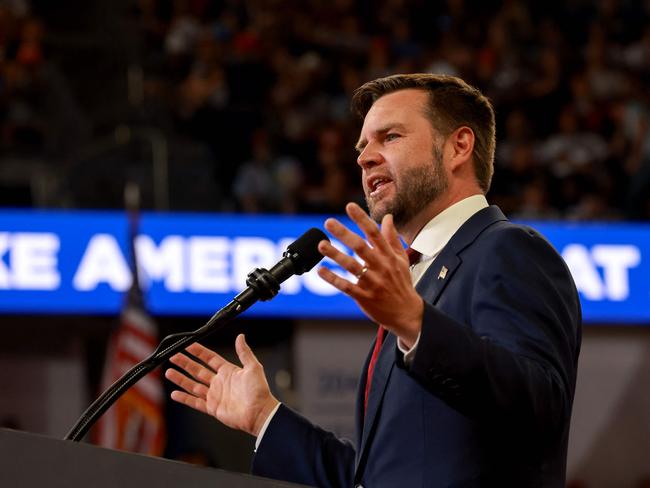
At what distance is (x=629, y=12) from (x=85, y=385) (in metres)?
6.10

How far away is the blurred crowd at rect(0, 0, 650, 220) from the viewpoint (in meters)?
8.62

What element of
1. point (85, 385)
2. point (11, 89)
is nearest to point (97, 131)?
point (11, 89)

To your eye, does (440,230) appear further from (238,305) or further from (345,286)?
(345,286)

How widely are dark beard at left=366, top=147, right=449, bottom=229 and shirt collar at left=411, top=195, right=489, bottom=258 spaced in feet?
0.13

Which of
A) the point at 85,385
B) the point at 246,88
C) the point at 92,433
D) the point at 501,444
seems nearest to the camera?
Answer: the point at 501,444

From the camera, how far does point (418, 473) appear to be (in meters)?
2.00

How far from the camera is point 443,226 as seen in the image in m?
2.26

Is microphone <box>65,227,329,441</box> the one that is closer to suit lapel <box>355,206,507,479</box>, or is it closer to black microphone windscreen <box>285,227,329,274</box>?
black microphone windscreen <box>285,227,329,274</box>

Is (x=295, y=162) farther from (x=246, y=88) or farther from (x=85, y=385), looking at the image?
(x=85, y=385)

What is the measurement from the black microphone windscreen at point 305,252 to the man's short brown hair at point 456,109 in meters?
0.38

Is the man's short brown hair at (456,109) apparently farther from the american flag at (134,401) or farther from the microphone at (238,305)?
the american flag at (134,401)

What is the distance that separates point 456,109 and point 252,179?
625 cm

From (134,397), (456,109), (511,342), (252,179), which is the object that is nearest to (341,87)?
(252,179)

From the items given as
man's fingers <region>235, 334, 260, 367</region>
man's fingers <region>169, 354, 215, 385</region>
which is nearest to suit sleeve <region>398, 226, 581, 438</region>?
man's fingers <region>235, 334, 260, 367</region>
